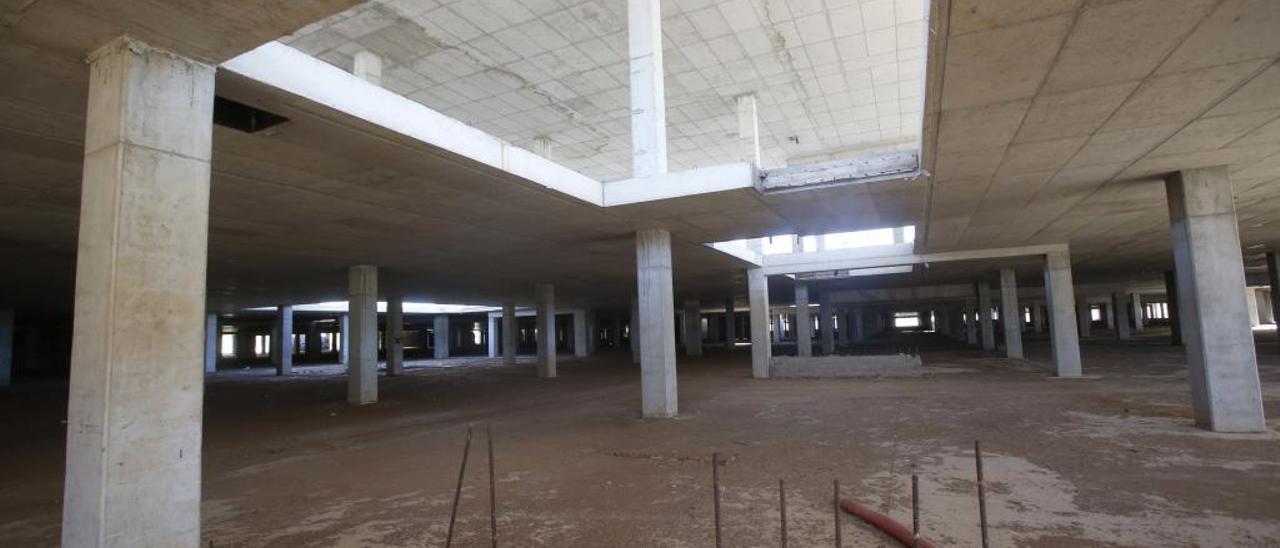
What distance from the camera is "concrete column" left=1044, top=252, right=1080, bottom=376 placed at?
862 inches

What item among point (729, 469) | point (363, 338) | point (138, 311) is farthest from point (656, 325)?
point (363, 338)

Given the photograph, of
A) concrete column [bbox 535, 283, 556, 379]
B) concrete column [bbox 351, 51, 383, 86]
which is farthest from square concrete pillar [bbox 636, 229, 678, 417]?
concrete column [bbox 535, 283, 556, 379]

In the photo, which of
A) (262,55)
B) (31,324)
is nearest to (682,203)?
(262,55)

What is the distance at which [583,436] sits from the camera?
43.2ft

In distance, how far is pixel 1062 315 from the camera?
2234 centimetres

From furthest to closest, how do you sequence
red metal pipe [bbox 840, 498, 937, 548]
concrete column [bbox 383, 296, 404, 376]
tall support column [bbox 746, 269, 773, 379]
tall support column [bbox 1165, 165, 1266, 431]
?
concrete column [bbox 383, 296, 404, 376]
tall support column [bbox 746, 269, 773, 379]
tall support column [bbox 1165, 165, 1266, 431]
red metal pipe [bbox 840, 498, 937, 548]

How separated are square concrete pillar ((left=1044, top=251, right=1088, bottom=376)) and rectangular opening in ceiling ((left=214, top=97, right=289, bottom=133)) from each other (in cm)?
2299

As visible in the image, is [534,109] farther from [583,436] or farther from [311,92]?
[311,92]

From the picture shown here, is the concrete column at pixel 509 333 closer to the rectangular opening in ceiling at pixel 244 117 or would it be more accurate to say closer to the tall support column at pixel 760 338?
the tall support column at pixel 760 338

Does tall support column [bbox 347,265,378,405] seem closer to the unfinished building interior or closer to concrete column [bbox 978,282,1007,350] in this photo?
the unfinished building interior

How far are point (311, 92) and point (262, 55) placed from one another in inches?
24.0

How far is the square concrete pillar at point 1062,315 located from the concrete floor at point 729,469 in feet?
7.01

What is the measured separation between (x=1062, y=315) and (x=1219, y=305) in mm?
11728

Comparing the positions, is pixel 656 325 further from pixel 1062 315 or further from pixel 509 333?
pixel 509 333
